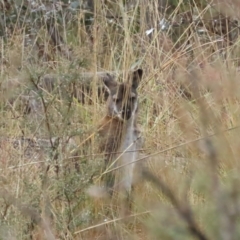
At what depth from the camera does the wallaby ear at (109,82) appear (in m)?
4.96

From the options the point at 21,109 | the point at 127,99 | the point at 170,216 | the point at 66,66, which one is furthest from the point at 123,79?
the point at 170,216

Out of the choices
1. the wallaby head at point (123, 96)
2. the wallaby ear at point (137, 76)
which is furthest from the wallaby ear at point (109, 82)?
the wallaby ear at point (137, 76)

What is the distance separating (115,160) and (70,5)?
2.81m

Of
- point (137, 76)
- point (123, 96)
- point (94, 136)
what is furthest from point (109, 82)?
point (94, 136)

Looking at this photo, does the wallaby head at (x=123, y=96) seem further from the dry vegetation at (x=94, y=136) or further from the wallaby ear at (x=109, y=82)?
the dry vegetation at (x=94, y=136)

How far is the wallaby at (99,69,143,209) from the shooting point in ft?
15.4

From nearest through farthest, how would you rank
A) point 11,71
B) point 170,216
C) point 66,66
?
point 170,216 → point 66,66 → point 11,71

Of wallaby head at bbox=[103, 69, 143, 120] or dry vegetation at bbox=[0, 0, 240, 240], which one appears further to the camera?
wallaby head at bbox=[103, 69, 143, 120]

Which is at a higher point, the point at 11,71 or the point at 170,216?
the point at 11,71

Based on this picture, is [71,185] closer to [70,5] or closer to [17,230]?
[17,230]

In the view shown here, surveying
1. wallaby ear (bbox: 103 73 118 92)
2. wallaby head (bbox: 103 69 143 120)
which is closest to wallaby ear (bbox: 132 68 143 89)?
wallaby head (bbox: 103 69 143 120)

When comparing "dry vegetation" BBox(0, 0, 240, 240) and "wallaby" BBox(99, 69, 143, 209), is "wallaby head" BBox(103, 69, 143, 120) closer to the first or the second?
"wallaby" BBox(99, 69, 143, 209)

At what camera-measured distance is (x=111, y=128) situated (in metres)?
4.99

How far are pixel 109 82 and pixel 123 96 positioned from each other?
0.19 metres
